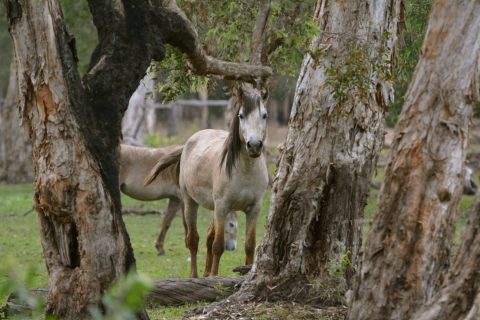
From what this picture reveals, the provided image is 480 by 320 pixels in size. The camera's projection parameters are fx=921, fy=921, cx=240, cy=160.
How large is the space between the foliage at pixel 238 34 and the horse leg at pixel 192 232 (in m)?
2.86

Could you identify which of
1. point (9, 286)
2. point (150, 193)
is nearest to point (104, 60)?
point (9, 286)

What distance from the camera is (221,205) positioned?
1076cm

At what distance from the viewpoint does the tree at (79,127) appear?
235 inches

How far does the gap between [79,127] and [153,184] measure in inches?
333

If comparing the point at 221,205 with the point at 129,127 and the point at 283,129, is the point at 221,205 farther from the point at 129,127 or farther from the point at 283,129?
the point at 283,129

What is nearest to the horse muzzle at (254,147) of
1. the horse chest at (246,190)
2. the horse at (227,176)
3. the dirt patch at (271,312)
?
the horse at (227,176)

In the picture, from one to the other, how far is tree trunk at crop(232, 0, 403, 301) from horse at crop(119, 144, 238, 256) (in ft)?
20.5

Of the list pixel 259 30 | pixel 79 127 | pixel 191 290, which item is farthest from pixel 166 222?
pixel 79 127

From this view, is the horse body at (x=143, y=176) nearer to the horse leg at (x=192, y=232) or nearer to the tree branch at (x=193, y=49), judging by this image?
the horse leg at (x=192, y=232)

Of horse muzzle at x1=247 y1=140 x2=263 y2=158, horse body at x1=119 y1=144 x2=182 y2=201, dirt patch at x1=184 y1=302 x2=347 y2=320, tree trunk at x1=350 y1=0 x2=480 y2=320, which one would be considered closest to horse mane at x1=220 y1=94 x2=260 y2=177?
horse muzzle at x1=247 y1=140 x2=263 y2=158

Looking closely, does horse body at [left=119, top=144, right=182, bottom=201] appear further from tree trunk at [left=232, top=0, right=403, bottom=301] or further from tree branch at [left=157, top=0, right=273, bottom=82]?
tree branch at [left=157, top=0, right=273, bottom=82]

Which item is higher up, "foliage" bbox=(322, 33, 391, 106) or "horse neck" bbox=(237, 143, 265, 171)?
"foliage" bbox=(322, 33, 391, 106)

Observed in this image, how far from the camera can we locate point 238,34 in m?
8.83

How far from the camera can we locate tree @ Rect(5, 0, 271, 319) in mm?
5957
